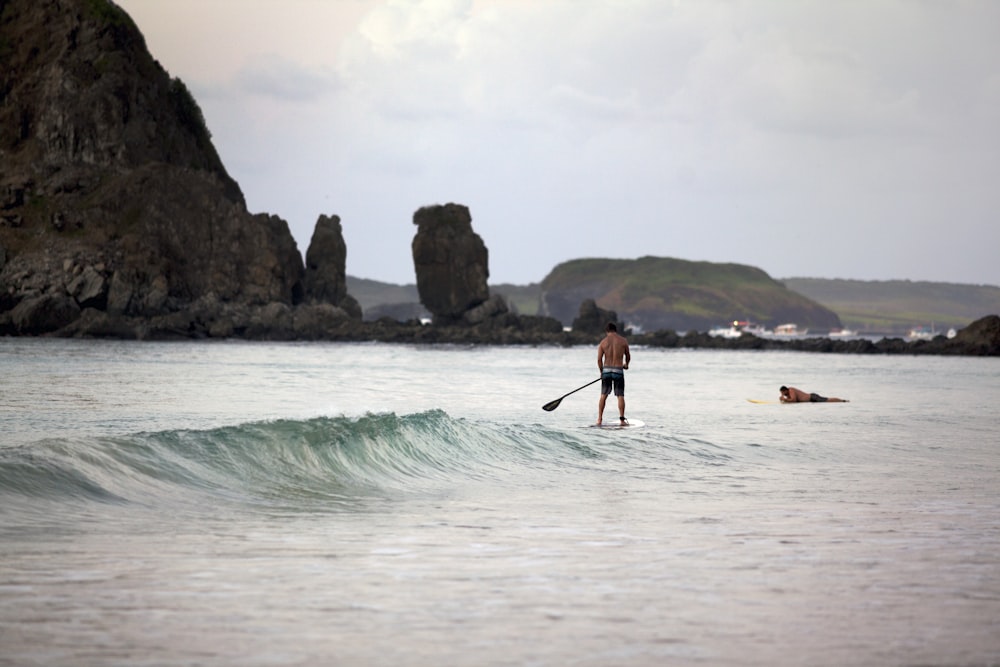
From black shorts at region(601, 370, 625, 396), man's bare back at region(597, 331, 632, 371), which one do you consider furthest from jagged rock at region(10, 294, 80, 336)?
man's bare back at region(597, 331, 632, 371)

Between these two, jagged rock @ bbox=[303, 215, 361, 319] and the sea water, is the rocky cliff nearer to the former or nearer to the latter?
jagged rock @ bbox=[303, 215, 361, 319]

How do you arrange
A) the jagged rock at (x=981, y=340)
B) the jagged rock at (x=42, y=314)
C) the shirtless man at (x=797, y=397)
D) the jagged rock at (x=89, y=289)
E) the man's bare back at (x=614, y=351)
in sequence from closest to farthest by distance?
1. the man's bare back at (x=614, y=351)
2. the shirtless man at (x=797, y=397)
3. the jagged rock at (x=42, y=314)
4. the jagged rock at (x=981, y=340)
5. the jagged rock at (x=89, y=289)

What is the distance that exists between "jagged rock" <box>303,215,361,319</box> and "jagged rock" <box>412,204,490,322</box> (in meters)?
9.86

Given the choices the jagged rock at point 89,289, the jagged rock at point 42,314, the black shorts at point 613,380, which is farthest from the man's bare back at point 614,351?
the jagged rock at point 89,289

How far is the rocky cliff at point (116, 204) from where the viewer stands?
10900cm

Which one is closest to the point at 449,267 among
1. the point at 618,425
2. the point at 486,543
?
the point at 618,425

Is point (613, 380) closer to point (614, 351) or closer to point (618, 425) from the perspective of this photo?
point (614, 351)

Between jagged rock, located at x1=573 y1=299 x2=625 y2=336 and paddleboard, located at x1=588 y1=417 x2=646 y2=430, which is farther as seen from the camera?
jagged rock, located at x1=573 y1=299 x2=625 y2=336

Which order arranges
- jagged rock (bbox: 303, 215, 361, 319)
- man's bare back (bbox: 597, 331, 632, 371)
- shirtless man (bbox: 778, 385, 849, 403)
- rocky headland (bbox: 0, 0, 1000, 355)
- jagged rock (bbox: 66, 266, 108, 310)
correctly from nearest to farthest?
1. man's bare back (bbox: 597, 331, 632, 371)
2. shirtless man (bbox: 778, 385, 849, 403)
3. jagged rock (bbox: 66, 266, 108, 310)
4. rocky headland (bbox: 0, 0, 1000, 355)
5. jagged rock (bbox: 303, 215, 361, 319)

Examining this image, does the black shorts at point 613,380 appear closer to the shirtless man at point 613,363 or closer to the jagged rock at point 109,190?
the shirtless man at point 613,363

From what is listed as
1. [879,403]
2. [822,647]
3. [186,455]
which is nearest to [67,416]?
[186,455]

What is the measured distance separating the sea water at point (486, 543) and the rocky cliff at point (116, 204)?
86.3 meters

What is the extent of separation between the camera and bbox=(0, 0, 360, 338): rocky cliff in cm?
10900

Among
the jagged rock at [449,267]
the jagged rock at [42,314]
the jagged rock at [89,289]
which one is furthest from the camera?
the jagged rock at [449,267]
